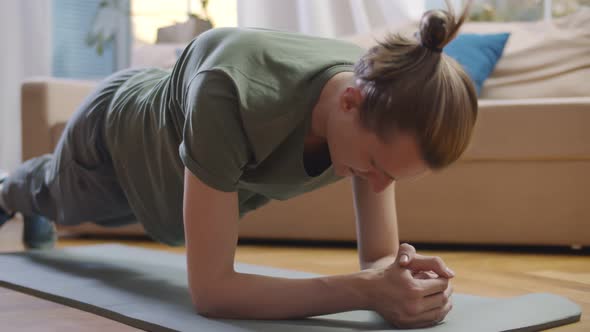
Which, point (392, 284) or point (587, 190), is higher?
point (392, 284)

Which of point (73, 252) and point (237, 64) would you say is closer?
point (237, 64)

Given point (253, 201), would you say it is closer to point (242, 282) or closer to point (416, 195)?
point (242, 282)

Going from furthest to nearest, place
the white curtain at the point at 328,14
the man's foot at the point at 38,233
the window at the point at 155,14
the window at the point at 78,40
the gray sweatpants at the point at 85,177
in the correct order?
the window at the point at 78,40, the window at the point at 155,14, the white curtain at the point at 328,14, the man's foot at the point at 38,233, the gray sweatpants at the point at 85,177

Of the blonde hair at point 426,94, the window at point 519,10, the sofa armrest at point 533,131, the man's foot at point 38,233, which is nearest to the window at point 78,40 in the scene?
the window at point 519,10

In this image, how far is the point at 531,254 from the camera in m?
2.13

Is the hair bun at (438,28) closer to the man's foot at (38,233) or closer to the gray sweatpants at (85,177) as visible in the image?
the gray sweatpants at (85,177)

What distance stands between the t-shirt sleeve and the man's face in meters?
0.14

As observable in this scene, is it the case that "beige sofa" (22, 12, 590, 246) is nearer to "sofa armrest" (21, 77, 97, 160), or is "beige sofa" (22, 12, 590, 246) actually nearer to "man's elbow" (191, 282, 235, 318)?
"sofa armrest" (21, 77, 97, 160)

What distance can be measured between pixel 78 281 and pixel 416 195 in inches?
42.2

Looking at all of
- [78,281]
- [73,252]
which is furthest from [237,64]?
[73,252]

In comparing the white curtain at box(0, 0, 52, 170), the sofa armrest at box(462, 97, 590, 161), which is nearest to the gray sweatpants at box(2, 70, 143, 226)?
the sofa armrest at box(462, 97, 590, 161)

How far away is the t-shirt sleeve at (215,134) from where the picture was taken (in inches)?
41.9

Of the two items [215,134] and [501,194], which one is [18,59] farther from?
[215,134]

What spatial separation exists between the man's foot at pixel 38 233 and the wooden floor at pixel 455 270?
21 cm
